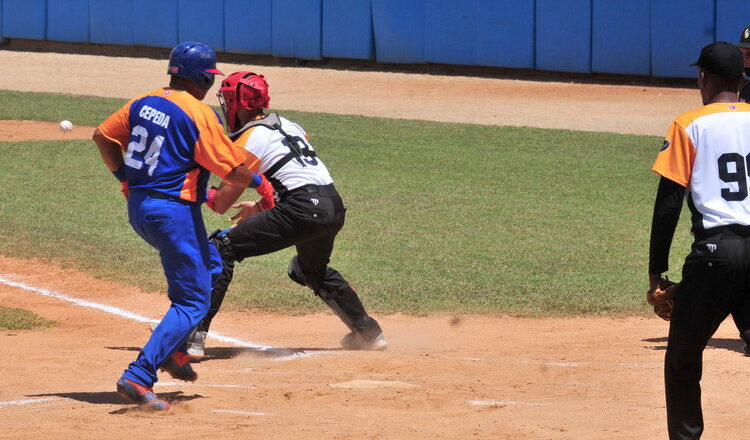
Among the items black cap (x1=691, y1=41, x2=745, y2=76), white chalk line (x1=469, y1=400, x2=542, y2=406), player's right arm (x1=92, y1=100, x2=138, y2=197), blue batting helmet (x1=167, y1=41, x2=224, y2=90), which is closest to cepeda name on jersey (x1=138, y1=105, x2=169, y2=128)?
player's right arm (x1=92, y1=100, x2=138, y2=197)

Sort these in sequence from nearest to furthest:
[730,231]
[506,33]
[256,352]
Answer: [730,231] < [256,352] < [506,33]

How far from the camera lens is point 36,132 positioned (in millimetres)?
18500

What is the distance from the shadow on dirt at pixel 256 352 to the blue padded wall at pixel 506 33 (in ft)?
64.5

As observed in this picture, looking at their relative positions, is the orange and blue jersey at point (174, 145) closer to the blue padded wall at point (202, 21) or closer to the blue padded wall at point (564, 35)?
the blue padded wall at point (564, 35)

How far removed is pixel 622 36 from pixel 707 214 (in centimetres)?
2129

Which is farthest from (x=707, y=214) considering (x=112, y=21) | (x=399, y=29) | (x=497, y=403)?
(x=112, y=21)

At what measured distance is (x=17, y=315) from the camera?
827cm

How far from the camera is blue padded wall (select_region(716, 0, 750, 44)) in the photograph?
2330 centimetres

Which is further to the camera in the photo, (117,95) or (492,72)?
(492,72)

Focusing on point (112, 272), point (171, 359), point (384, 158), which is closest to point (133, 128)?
point (171, 359)

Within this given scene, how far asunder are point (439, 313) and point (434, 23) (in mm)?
19544

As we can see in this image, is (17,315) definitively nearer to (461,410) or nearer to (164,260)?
(164,260)

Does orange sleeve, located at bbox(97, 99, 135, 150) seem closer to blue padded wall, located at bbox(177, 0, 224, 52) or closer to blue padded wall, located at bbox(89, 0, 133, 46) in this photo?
blue padded wall, located at bbox(177, 0, 224, 52)

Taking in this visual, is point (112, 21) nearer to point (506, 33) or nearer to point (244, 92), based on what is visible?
point (506, 33)
